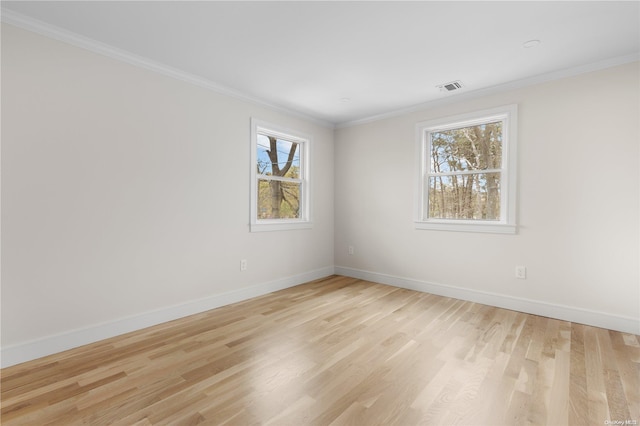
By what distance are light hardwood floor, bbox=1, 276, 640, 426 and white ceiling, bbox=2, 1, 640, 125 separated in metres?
2.49

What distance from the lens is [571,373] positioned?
6.72 ft

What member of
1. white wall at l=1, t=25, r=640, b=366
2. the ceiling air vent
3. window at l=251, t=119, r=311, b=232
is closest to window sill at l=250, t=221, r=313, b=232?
window at l=251, t=119, r=311, b=232

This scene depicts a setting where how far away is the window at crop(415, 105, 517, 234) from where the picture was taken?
3.38 m

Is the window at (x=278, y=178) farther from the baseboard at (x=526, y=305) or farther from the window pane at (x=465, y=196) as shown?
the window pane at (x=465, y=196)

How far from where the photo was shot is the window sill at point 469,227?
336 centimetres

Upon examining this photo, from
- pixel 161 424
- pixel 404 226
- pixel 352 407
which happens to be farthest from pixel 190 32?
pixel 404 226

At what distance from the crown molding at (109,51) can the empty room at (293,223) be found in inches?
0.9

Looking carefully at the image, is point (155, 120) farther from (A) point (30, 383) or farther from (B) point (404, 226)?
(B) point (404, 226)

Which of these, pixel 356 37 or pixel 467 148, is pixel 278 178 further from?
pixel 467 148

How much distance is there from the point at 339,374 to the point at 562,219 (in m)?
2.72

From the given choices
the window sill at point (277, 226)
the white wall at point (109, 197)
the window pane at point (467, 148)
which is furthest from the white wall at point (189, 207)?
the window pane at point (467, 148)

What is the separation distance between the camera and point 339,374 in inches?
80.1

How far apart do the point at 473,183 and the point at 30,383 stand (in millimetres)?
4394

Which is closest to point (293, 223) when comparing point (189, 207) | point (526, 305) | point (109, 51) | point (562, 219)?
point (189, 207)
